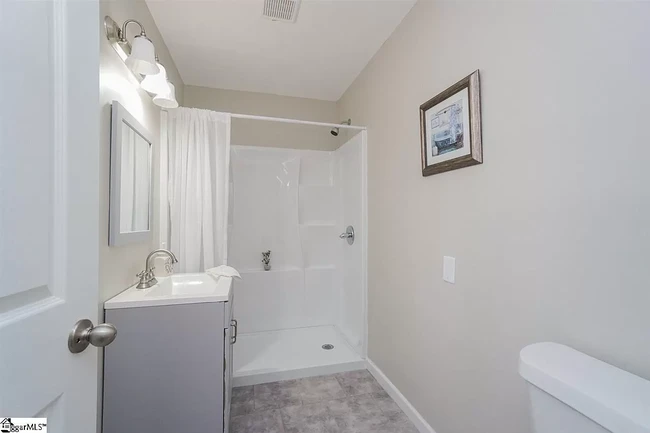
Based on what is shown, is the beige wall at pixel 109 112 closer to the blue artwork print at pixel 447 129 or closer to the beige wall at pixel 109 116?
the beige wall at pixel 109 116

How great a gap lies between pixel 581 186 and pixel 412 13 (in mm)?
1452

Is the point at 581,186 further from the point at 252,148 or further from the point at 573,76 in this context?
the point at 252,148

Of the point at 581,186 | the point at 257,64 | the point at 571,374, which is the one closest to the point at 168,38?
the point at 257,64

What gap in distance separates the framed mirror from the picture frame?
5.03 ft

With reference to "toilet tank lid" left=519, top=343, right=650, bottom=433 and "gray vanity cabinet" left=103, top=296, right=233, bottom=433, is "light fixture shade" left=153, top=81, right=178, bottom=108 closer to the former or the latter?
"gray vanity cabinet" left=103, top=296, right=233, bottom=433

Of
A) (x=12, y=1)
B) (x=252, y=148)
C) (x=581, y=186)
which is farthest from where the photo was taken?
(x=252, y=148)

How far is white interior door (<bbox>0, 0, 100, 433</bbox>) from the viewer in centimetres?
45

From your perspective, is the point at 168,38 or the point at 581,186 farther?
the point at 168,38

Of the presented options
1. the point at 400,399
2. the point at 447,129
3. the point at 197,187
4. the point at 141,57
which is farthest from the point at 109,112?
the point at 400,399

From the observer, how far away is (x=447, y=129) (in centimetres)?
139

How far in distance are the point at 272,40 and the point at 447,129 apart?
147cm

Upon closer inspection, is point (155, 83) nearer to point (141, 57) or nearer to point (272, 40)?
point (141, 57)

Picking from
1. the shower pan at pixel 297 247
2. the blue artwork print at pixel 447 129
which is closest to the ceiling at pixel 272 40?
the shower pan at pixel 297 247

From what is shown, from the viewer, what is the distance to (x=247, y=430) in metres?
1.63
